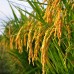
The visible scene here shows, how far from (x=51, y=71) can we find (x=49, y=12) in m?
1.49

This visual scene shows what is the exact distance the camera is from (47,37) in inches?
74.5

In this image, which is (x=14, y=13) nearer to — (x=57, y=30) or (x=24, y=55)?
(x=24, y=55)

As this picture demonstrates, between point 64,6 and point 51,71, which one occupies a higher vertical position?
point 64,6

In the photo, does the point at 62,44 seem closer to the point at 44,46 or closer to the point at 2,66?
the point at 44,46

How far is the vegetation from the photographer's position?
73.1 inches

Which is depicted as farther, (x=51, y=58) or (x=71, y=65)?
(x=51, y=58)

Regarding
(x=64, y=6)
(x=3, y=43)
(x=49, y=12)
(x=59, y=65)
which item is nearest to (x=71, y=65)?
(x=59, y=65)

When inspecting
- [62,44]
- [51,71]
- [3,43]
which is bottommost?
[51,71]

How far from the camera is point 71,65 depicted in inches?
119

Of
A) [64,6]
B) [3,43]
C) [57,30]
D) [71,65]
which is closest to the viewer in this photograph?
[57,30]

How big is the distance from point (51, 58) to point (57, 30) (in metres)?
1.54

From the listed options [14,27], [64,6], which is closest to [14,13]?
[14,27]

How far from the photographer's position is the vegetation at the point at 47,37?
6.09ft

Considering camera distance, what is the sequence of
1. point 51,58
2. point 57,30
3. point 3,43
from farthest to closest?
point 3,43 < point 51,58 < point 57,30
